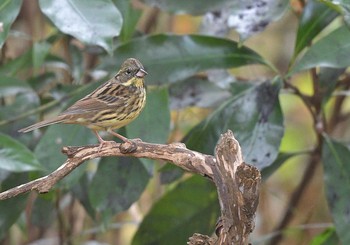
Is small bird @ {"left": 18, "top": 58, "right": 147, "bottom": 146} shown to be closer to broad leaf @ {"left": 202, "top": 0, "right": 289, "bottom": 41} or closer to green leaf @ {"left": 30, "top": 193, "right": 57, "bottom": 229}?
broad leaf @ {"left": 202, "top": 0, "right": 289, "bottom": 41}

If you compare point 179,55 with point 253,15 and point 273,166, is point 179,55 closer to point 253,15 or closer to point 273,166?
point 253,15

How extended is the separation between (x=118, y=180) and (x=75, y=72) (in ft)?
1.70

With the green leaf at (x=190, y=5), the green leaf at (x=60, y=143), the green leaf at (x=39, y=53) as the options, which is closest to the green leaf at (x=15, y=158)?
the green leaf at (x=60, y=143)

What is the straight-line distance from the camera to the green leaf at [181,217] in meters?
2.84

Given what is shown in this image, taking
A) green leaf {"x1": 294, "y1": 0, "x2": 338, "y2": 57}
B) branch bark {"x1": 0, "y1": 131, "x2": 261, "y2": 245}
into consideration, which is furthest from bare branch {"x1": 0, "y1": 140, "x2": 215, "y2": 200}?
green leaf {"x1": 294, "y1": 0, "x2": 338, "y2": 57}

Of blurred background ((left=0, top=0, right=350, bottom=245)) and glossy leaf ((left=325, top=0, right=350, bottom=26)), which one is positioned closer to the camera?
glossy leaf ((left=325, top=0, right=350, bottom=26))

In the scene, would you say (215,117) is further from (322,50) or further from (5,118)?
(5,118)

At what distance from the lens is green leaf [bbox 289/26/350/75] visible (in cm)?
229

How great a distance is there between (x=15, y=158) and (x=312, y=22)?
1.02 meters

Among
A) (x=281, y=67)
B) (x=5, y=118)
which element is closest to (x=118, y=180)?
(x=5, y=118)

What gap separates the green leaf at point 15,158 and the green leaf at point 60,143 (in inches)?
4.8

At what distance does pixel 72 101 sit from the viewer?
2568mm

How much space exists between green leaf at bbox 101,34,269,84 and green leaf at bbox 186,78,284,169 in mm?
101

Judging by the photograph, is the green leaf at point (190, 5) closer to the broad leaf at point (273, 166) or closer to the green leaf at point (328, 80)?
the green leaf at point (328, 80)
